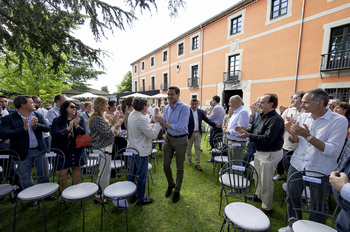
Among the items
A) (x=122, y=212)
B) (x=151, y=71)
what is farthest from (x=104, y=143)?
(x=151, y=71)

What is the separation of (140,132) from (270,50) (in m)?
11.3

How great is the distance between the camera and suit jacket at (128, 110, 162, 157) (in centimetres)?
259

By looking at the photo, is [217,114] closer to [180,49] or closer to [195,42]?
[195,42]

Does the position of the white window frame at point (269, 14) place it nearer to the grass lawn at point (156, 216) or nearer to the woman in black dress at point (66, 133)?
the grass lawn at point (156, 216)

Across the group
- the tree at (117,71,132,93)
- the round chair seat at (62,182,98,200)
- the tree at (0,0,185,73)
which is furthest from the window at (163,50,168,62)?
the tree at (117,71,132,93)

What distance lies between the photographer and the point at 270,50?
9984mm

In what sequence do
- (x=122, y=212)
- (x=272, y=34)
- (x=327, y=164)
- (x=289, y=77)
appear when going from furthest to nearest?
1. (x=272, y=34)
2. (x=289, y=77)
3. (x=122, y=212)
4. (x=327, y=164)

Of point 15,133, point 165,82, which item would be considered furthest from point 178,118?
point 165,82

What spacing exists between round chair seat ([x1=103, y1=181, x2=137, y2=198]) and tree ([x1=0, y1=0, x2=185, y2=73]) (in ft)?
12.2

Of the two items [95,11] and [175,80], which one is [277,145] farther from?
[175,80]

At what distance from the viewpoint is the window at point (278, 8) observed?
9203 millimetres

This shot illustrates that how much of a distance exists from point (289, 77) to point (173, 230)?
10.9m

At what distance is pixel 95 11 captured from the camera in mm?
3799

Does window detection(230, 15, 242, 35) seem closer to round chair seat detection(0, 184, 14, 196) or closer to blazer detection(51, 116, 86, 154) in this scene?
blazer detection(51, 116, 86, 154)
